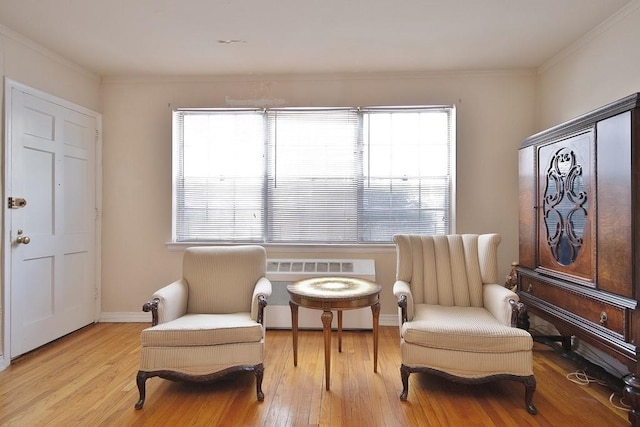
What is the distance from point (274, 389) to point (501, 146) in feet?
9.69

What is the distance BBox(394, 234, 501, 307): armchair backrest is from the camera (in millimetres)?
2578

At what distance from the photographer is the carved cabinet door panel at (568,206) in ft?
6.66

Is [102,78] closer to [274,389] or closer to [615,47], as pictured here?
[274,389]

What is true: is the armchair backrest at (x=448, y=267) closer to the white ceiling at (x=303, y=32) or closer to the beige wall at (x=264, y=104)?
the beige wall at (x=264, y=104)

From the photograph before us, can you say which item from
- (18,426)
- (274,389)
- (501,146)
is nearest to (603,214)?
(501,146)

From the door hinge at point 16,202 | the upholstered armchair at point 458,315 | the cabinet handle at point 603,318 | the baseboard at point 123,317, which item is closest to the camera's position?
the cabinet handle at point 603,318

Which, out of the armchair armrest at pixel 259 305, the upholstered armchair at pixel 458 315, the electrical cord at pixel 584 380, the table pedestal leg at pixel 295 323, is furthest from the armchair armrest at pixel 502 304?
the armchair armrest at pixel 259 305

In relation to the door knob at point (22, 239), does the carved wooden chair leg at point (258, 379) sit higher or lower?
lower

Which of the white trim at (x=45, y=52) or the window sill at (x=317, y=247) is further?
the window sill at (x=317, y=247)

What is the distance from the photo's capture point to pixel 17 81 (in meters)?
2.68

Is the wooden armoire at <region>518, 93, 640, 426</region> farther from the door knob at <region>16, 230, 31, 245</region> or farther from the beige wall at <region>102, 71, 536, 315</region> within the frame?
the door knob at <region>16, 230, 31, 245</region>

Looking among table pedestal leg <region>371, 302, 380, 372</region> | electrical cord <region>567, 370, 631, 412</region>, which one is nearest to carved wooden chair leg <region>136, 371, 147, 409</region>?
table pedestal leg <region>371, 302, 380, 372</region>

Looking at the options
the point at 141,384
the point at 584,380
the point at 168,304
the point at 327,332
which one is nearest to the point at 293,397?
the point at 327,332

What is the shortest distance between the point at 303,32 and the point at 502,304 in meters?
2.40
